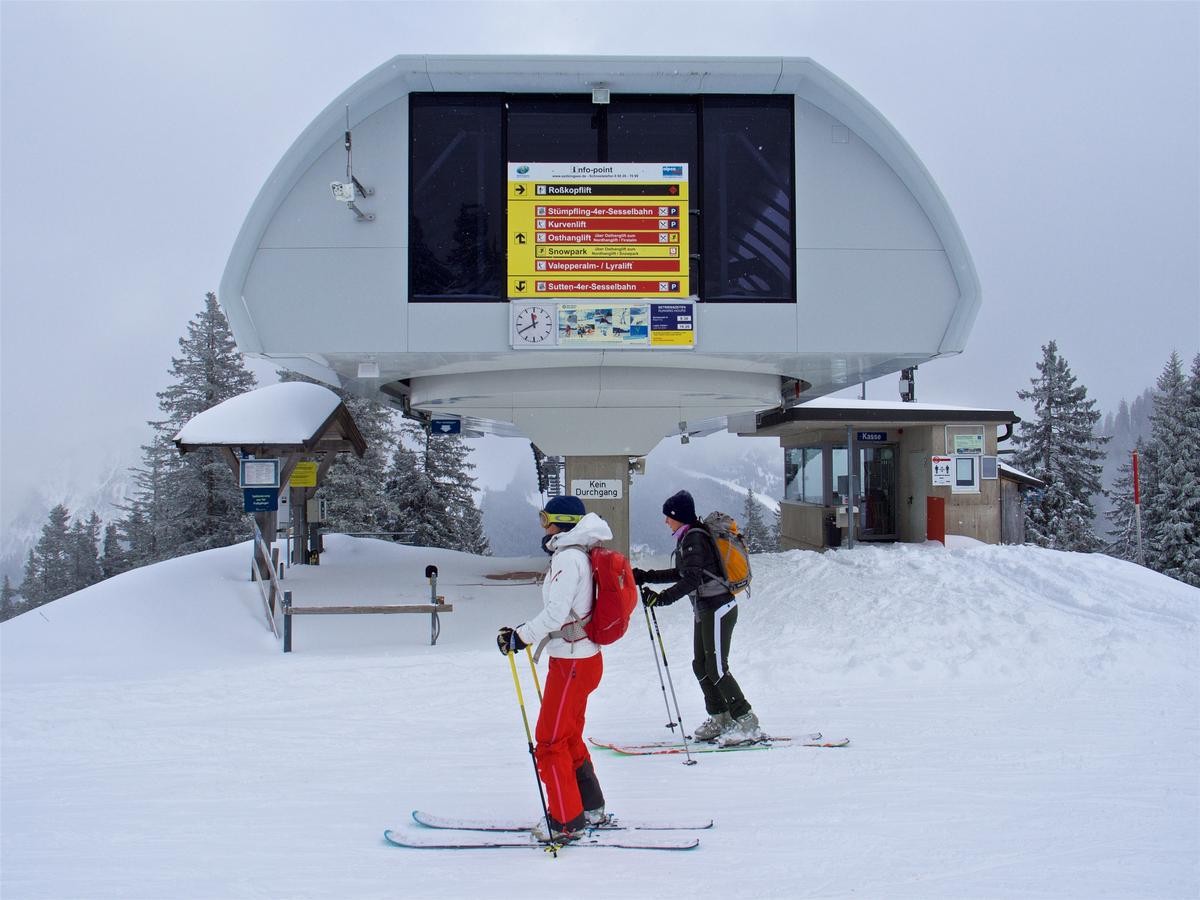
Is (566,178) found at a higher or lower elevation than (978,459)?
higher

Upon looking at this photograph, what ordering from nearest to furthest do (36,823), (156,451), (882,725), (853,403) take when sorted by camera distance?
(36,823) < (882,725) < (853,403) < (156,451)

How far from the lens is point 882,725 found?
644cm

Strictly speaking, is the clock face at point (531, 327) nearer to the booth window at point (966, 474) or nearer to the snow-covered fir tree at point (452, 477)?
the booth window at point (966, 474)

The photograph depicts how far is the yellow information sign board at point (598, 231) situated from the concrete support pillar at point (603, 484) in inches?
168

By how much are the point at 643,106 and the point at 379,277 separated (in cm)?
415

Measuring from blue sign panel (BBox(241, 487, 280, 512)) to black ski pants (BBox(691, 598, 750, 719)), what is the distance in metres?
8.80

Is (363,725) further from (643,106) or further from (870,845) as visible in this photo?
(643,106)

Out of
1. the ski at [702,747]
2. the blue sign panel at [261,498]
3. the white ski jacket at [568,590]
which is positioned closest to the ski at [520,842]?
the white ski jacket at [568,590]

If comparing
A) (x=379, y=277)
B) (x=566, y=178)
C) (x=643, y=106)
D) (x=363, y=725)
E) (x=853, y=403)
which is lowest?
(x=363, y=725)

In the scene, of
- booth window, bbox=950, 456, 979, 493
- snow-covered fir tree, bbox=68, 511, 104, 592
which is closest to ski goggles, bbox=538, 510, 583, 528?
booth window, bbox=950, 456, 979, 493

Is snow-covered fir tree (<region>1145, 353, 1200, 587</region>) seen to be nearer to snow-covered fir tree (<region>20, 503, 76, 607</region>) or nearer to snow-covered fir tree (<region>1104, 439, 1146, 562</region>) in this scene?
snow-covered fir tree (<region>1104, 439, 1146, 562</region>)

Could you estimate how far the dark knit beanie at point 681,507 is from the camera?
19.4 ft

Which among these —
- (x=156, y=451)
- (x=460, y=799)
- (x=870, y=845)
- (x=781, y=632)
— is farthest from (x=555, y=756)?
(x=156, y=451)

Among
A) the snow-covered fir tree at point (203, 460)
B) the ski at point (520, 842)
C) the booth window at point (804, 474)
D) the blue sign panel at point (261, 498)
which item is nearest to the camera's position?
the ski at point (520, 842)
